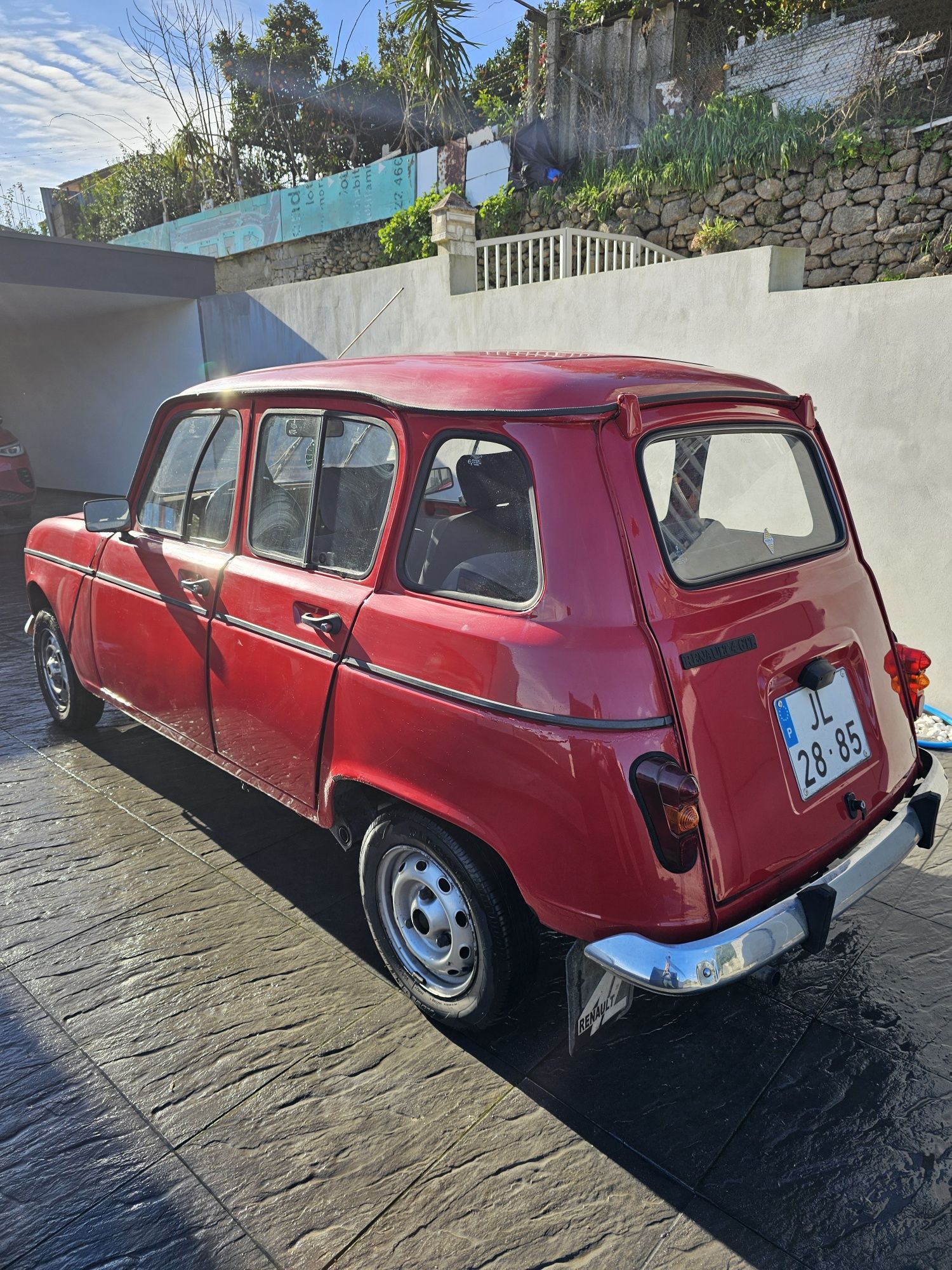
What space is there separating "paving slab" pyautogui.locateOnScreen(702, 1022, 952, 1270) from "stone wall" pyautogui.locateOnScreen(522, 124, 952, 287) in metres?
9.12

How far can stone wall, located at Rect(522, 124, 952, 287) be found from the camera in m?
9.50

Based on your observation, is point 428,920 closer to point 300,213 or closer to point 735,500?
point 735,500

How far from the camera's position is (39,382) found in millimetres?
16500

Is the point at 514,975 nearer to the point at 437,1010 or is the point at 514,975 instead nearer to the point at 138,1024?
the point at 437,1010

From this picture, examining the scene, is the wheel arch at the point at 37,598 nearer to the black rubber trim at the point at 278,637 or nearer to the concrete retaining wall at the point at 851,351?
the black rubber trim at the point at 278,637

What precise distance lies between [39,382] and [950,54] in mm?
15847

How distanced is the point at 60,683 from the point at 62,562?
90cm

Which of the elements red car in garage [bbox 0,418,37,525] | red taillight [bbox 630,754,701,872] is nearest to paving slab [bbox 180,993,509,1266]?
red taillight [bbox 630,754,701,872]

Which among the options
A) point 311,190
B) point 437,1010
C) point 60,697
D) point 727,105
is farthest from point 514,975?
point 311,190

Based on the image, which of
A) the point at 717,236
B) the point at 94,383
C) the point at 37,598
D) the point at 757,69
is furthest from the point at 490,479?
the point at 94,383

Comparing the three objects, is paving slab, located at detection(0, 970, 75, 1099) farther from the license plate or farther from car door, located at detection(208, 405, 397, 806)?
the license plate

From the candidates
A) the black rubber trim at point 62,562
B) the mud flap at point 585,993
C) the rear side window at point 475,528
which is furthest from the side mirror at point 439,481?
the black rubber trim at point 62,562

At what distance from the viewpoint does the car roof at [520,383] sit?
7.27ft

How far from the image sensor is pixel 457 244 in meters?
8.42
